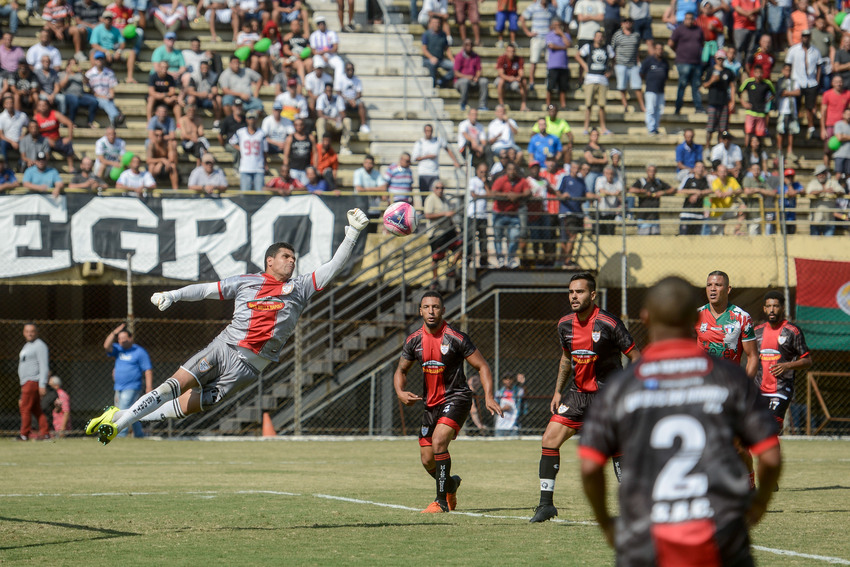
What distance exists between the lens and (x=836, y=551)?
7.93 metres

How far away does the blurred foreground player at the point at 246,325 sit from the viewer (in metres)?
9.92

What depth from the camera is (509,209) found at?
72.9 ft

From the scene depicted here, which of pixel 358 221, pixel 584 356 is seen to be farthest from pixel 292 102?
pixel 584 356

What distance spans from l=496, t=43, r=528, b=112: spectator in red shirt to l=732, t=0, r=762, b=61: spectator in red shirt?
5436mm

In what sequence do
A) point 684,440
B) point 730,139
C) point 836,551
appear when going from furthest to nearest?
point 730,139, point 836,551, point 684,440

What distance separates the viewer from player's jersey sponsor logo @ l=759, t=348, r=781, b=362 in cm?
1366

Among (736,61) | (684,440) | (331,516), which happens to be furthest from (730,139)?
(684,440)

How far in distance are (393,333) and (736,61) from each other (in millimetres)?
12244

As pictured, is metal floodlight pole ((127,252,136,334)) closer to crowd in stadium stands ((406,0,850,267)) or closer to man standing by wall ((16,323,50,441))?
man standing by wall ((16,323,50,441))

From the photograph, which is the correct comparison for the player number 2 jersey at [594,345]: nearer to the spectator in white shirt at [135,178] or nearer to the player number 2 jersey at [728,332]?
the player number 2 jersey at [728,332]

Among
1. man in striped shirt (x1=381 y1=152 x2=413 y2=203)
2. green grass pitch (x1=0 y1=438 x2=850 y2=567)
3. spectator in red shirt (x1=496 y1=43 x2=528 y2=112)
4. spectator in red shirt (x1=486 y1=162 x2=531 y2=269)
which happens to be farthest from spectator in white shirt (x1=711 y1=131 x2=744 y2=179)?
green grass pitch (x1=0 y1=438 x2=850 y2=567)

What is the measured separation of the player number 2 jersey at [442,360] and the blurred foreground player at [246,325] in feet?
4.27

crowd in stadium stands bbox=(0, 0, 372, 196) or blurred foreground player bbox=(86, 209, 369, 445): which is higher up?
crowd in stadium stands bbox=(0, 0, 372, 196)

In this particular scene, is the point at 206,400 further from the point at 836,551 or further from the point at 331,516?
the point at 836,551
